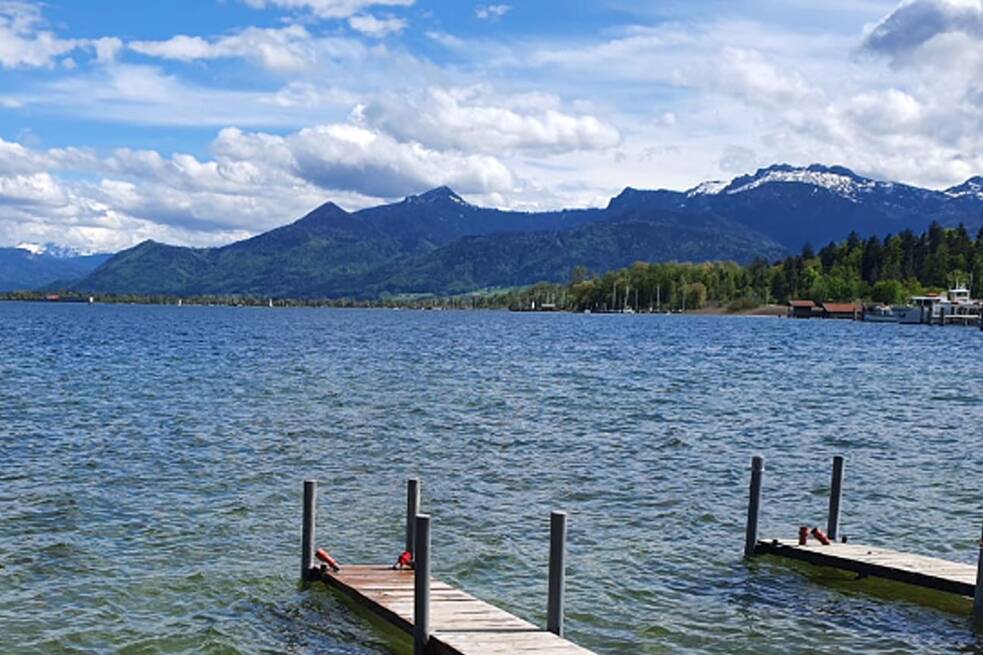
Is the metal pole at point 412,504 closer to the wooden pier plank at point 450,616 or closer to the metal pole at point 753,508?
the wooden pier plank at point 450,616

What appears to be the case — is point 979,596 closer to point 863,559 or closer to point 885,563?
point 885,563

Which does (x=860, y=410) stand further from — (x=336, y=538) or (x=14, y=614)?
(x=14, y=614)

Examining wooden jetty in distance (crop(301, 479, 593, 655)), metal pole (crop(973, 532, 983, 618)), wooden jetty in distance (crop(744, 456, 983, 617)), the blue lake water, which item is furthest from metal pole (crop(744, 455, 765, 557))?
wooden jetty in distance (crop(301, 479, 593, 655))

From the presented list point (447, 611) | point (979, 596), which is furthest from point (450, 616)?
point (979, 596)

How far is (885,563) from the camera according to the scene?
74.7ft

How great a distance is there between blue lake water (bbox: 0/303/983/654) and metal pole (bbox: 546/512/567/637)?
2.21 meters

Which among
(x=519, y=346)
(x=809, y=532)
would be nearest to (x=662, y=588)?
(x=809, y=532)

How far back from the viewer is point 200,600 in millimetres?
21297

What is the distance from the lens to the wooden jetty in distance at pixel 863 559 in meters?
21.4

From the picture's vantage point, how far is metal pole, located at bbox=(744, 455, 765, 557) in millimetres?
25250

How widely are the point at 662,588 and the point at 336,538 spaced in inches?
343

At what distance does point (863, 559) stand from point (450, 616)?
10.9 metres

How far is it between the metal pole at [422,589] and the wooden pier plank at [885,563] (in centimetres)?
1141

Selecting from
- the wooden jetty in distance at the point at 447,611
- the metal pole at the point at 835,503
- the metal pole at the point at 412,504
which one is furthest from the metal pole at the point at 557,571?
the metal pole at the point at 835,503
